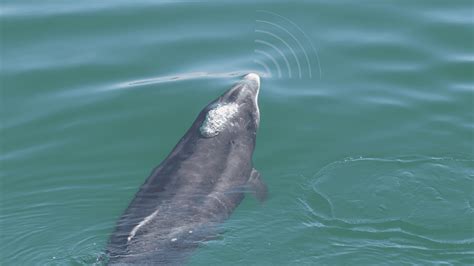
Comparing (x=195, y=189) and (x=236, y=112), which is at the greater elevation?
(x=236, y=112)

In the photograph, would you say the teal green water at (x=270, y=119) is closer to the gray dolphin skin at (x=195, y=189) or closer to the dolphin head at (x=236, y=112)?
the gray dolphin skin at (x=195, y=189)

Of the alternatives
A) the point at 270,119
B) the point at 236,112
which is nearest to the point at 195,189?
the point at 236,112

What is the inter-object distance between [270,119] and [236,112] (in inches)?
45.3

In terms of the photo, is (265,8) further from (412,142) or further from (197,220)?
(197,220)

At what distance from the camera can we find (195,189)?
14492 millimetres

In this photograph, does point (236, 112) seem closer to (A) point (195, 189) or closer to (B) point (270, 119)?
(B) point (270, 119)

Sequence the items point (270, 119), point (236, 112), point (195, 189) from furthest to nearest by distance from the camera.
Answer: point (270, 119) → point (236, 112) → point (195, 189)

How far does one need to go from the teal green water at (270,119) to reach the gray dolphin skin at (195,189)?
1.07ft

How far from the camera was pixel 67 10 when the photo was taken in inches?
915

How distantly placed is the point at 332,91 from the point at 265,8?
4.65 meters

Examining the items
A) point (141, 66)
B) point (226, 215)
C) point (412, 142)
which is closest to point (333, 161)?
point (412, 142)

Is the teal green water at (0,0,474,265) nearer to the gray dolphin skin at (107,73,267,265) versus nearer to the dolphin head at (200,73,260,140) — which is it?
the gray dolphin skin at (107,73,267,265)

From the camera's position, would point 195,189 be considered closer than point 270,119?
Yes

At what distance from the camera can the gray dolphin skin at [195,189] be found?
43.0 feet
